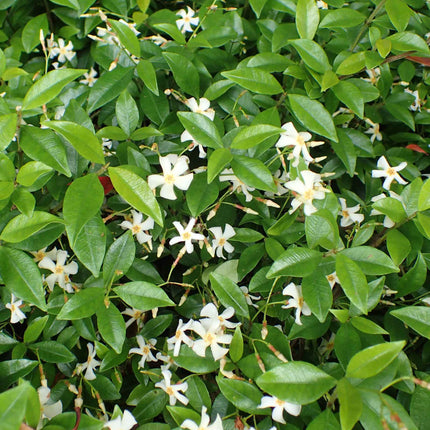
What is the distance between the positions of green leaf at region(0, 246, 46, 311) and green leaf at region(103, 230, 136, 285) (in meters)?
0.11

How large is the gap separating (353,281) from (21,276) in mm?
521

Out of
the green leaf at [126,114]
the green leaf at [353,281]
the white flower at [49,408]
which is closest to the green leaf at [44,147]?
the green leaf at [126,114]

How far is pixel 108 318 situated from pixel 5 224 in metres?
0.24

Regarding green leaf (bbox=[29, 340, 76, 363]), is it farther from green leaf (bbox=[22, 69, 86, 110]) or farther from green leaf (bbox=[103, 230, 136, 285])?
green leaf (bbox=[22, 69, 86, 110])

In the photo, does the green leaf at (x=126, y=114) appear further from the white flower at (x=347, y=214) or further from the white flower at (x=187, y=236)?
the white flower at (x=347, y=214)

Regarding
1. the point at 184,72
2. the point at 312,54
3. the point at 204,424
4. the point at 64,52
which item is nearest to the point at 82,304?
the point at 204,424

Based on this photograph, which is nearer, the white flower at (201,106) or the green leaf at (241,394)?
the green leaf at (241,394)

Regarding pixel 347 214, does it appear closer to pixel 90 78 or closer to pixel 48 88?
pixel 48 88

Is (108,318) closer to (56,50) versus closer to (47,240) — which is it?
(47,240)

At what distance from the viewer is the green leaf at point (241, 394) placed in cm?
70

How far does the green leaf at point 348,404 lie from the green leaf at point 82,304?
0.39 metres

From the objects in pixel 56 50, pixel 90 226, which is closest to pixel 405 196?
pixel 90 226

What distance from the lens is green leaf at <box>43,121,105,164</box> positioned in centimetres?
74

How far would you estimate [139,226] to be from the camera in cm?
84
